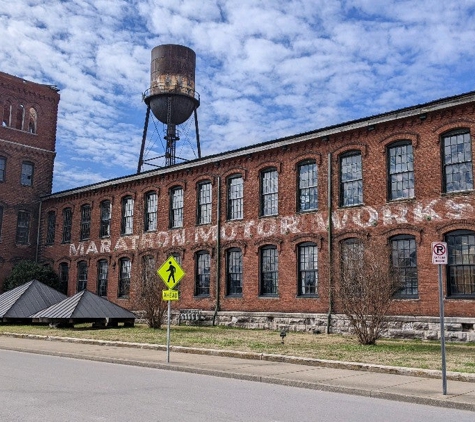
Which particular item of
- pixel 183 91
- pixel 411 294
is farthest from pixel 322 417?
pixel 183 91

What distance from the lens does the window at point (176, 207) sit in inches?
1214

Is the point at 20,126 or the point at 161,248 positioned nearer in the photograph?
the point at 161,248

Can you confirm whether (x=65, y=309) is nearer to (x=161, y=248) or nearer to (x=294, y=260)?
(x=161, y=248)

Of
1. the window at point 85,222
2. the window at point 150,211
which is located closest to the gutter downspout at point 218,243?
the window at point 150,211

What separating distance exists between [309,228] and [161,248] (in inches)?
396

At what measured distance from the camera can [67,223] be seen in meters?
38.4

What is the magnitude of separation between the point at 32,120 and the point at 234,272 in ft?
76.5

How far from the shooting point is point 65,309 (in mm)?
25406

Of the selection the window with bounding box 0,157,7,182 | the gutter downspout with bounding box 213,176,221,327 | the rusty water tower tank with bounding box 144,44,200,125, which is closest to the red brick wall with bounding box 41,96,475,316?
the gutter downspout with bounding box 213,176,221,327

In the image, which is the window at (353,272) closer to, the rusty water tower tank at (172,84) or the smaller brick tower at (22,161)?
the rusty water tower tank at (172,84)

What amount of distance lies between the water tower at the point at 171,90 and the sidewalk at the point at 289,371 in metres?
22.0

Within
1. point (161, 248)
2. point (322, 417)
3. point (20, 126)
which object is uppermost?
point (20, 126)

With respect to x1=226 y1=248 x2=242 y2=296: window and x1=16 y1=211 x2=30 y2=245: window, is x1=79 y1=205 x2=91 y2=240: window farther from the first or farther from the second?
x1=226 y1=248 x2=242 y2=296: window

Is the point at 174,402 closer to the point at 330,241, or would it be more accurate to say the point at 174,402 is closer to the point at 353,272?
the point at 353,272
